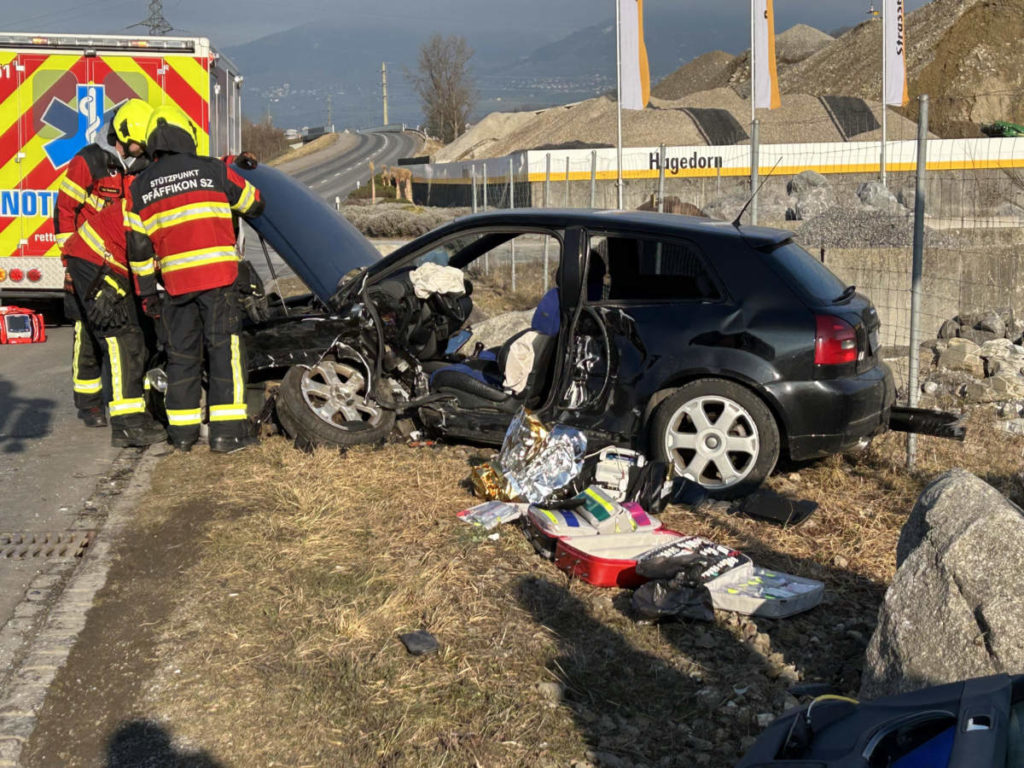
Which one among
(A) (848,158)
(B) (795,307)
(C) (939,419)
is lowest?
(C) (939,419)

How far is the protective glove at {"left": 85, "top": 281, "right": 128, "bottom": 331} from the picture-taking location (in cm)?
740

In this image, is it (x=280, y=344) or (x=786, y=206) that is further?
(x=786, y=206)

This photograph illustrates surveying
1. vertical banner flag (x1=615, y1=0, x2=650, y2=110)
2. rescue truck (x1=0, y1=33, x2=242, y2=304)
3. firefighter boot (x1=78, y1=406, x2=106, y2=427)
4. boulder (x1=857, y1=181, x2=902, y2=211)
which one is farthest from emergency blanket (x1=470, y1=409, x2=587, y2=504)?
boulder (x1=857, y1=181, x2=902, y2=211)

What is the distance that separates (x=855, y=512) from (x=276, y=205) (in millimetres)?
4075

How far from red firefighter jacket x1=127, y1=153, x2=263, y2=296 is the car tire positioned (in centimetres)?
283

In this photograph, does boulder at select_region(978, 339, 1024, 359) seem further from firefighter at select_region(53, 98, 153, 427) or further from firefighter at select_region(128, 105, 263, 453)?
firefighter at select_region(53, 98, 153, 427)

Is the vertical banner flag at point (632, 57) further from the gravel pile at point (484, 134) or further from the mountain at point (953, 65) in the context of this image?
the gravel pile at point (484, 134)

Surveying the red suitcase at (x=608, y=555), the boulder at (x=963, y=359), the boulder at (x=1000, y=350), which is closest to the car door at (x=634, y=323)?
the red suitcase at (x=608, y=555)

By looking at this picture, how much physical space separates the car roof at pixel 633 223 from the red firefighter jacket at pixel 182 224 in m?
1.30

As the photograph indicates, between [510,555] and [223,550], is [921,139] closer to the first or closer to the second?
[510,555]

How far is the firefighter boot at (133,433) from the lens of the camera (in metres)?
7.45

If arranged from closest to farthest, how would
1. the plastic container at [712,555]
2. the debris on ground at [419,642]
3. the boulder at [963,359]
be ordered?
1. the debris on ground at [419,642]
2. the plastic container at [712,555]
3. the boulder at [963,359]

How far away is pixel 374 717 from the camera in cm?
369

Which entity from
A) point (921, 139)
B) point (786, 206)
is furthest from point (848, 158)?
point (921, 139)
